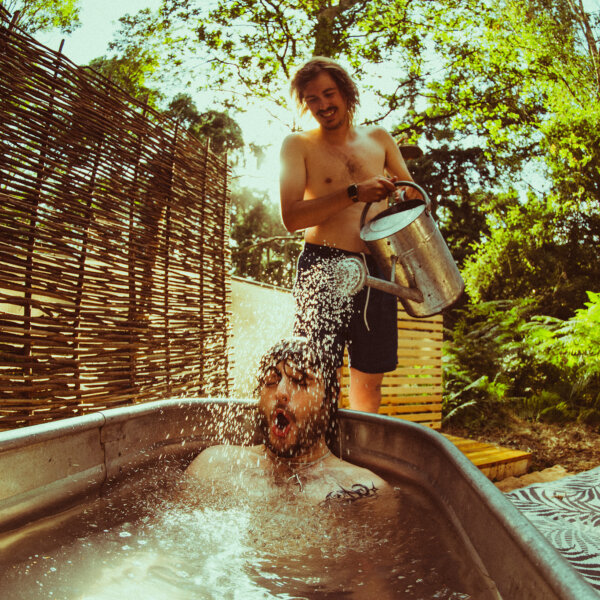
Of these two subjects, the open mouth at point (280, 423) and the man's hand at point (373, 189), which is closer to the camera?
the open mouth at point (280, 423)

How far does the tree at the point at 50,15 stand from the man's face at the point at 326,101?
14027 millimetres

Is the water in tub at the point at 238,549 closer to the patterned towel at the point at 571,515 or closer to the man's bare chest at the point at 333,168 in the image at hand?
the patterned towel at the point at 571,515

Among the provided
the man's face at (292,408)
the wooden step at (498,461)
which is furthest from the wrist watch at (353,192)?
the wooden step at (498,461)

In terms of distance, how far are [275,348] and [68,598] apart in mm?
951

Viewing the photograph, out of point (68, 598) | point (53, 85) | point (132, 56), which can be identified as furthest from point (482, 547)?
point (132, 56)

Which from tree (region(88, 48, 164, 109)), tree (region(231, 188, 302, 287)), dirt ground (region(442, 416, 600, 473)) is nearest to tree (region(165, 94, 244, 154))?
tree (region(88, 48, 164, 109))

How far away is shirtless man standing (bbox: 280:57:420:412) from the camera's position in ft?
7.17

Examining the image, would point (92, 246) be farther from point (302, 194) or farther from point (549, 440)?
point (549, 440)

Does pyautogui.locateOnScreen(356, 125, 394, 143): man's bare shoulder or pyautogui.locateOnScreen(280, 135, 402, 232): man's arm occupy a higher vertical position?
pyautogui.locateOnScreen(356, 125, 394, 143): man's bare shoulder

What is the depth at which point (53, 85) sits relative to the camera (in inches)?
91.0

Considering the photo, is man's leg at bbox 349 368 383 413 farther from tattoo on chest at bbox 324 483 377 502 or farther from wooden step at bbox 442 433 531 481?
wooden step at bbox 442 433 531 481

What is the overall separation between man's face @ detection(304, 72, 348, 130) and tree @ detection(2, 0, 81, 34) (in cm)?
1403

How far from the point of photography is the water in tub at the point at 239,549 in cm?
103

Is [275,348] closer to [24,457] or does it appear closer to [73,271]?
[24,457]
